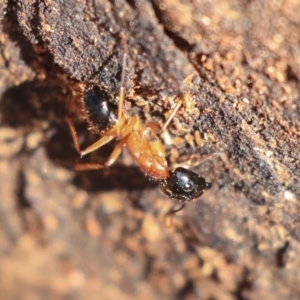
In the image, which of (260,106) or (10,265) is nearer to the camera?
(260,106)

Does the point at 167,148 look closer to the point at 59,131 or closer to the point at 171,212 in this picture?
the point at 171,212

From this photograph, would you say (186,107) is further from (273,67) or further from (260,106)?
(273,67)

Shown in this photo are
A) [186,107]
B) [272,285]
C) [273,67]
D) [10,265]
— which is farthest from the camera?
[10,265]

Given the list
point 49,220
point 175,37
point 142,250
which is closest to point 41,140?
point 49,220

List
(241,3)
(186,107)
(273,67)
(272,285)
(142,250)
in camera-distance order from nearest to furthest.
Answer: (241,3) < (273,67) < (186,107) < (272,285) < (142,250)

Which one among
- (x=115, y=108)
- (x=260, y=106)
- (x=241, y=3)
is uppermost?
(x=241, y=3)

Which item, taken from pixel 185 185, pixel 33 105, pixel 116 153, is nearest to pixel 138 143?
pixel 116 153

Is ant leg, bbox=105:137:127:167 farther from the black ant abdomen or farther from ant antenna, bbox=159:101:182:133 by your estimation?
ant antenna, bbox=159:101:182:133

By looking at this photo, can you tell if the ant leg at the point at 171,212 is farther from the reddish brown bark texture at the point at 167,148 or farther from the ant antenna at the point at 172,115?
the ant antenna at the point at 172,115
